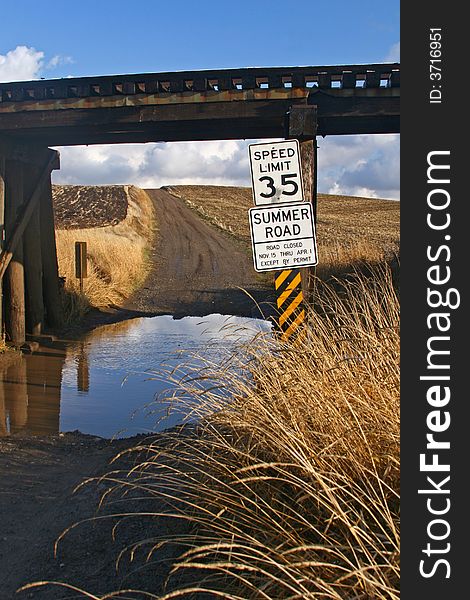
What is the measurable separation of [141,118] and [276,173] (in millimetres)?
4692

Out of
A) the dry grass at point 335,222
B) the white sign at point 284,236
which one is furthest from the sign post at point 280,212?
the dry grass at point 335,222

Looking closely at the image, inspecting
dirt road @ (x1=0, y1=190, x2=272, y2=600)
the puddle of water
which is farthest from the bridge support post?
dirt road @ (x1=0, y1=190, x2=272, y2=600)

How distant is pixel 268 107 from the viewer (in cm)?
1053

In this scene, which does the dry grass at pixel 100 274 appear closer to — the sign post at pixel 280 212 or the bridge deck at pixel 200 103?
the bridge deck at pixel 200 103

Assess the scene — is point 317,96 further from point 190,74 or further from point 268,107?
point 190,74

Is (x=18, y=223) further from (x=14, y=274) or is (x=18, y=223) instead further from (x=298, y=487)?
(x=298, y=487)

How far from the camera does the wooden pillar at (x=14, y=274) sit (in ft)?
41.9

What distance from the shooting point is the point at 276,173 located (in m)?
7.05

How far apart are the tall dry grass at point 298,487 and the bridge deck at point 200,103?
5720 millimetres

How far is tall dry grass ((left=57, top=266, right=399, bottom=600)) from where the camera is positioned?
2.96m

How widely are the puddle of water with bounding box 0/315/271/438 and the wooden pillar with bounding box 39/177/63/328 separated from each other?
932 mm

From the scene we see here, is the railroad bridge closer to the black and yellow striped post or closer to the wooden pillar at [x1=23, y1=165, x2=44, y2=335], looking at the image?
the wooden pillar at [x1=23, y1=165, x2=44, y2=335]

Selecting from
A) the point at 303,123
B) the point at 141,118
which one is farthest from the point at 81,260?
the point at 303,123

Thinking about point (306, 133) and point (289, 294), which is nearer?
point (289, 294)
